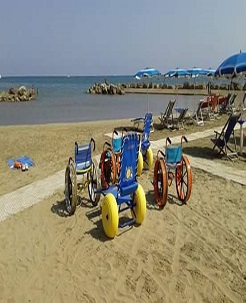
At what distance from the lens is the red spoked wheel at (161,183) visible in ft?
17.4

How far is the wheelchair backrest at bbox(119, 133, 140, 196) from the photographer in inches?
179

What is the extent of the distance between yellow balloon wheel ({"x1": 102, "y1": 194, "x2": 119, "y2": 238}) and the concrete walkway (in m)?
1.86

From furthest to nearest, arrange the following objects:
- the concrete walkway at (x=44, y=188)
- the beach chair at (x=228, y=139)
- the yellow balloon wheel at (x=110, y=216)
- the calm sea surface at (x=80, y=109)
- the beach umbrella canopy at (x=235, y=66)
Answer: the calm sea surface at (x=80, y=109), the beach umbrella canopy at (x=235, y=66), the beach chair at (x=228, y=139), the concrete walkway at (x=44, y=188), the yellow balloon wheel at (x=110, y=216)

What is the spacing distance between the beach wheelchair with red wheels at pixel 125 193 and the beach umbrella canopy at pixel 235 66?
490cm

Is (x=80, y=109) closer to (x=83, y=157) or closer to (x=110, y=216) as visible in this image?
(x=83, y=157)

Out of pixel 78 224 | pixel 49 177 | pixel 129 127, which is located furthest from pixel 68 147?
pixel 78 224

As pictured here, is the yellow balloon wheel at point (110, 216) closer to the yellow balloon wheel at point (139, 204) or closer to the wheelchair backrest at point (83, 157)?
the yellow balloon wheel at point (139, 204)

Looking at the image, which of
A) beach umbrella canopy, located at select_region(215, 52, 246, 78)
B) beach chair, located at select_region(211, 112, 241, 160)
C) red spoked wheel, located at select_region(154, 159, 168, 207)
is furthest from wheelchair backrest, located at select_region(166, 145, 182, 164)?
beach umbrella canopy, located at select_region(215, 52, 246, 78)

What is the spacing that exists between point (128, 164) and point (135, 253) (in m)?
1.20

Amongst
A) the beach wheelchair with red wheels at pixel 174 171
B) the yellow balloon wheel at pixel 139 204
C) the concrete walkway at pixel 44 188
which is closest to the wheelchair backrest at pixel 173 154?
the beach wheelchair with red wheels at pixel 174 171

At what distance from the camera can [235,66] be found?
330 inches

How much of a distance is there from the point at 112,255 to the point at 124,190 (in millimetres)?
892

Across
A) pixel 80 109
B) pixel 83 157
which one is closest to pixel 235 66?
pixel 83 157

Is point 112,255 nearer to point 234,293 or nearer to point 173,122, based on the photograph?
point 234,293
